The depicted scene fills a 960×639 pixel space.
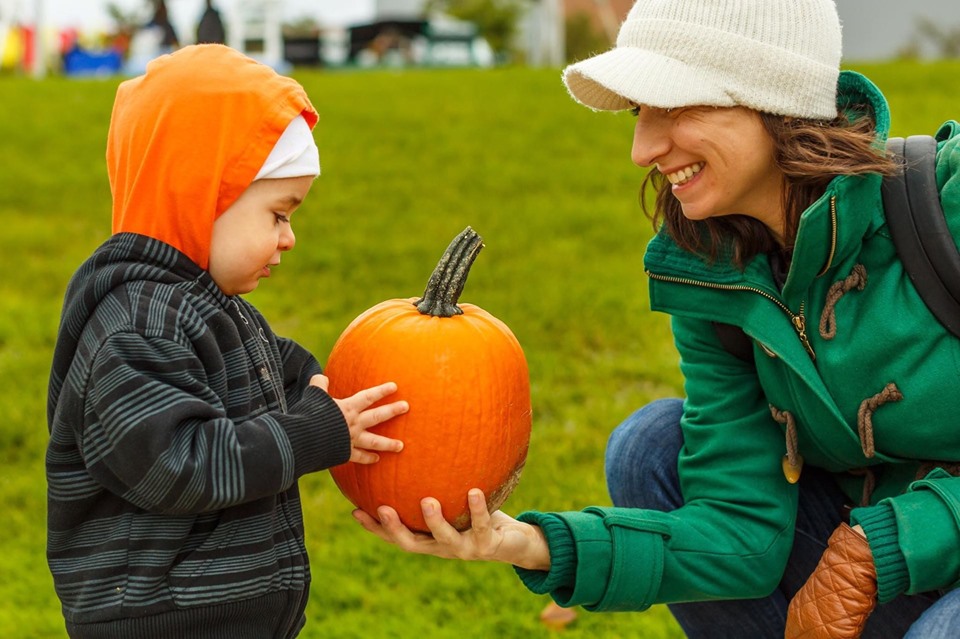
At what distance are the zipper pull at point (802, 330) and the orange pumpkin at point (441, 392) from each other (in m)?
0.66

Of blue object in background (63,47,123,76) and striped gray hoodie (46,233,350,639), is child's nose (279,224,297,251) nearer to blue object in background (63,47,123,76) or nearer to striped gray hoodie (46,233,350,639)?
striped gray hoodie (46,233,350,639)

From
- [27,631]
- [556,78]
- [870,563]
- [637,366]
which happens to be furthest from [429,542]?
[556,78]

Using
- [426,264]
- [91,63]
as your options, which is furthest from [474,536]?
[91,63]

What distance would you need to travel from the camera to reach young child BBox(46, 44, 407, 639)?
2.21 meters

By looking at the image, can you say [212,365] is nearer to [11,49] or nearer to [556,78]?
[556,78]

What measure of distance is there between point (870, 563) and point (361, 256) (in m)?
5.10

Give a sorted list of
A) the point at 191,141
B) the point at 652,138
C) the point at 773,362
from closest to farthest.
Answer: the point at 191,141 → the point at 652,138 → the point at 773,362

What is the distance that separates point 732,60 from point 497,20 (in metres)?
30.2

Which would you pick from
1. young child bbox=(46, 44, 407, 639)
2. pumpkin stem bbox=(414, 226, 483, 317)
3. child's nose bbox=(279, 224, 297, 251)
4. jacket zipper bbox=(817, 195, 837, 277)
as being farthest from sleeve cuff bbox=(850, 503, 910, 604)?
child's nose bbox=(279, 224, 297, 251)

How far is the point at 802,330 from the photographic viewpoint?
282cm

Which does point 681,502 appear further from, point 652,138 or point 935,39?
point 935,39

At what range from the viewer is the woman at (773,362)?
2.63 metres

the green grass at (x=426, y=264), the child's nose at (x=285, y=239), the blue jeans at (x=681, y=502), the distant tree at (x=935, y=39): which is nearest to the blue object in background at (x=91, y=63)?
the green grass at (x=426, y=264)

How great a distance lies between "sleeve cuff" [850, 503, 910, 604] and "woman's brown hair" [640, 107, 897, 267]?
68cm
